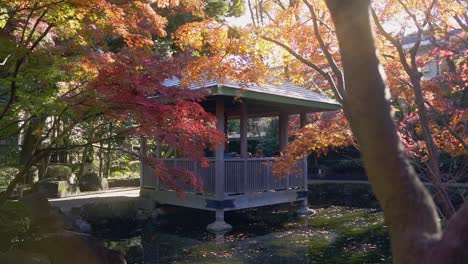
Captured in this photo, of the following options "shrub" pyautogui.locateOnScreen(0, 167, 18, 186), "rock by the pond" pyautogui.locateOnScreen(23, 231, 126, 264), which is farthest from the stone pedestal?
"shrub" pyautogui.locateOnScreen(0, 167, 18, 186)

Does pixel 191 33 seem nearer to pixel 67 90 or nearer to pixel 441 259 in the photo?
pixel 67 90

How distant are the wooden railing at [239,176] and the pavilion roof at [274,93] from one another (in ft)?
5.96

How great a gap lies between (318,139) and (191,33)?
3.70 meters

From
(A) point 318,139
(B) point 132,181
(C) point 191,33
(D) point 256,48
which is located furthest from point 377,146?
(B) point 132,181

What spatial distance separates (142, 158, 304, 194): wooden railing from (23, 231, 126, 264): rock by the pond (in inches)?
185

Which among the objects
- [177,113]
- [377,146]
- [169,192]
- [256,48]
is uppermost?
[256,48]

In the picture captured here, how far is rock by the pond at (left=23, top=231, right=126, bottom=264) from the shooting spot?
674 centimetres

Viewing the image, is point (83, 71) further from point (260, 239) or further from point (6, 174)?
point (6, 174)

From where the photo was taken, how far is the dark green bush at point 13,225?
6770 millimetres

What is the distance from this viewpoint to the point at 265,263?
8172 mm

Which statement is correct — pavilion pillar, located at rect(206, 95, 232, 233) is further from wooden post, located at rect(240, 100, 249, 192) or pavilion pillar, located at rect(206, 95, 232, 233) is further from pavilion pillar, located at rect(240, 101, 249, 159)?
pavilion pillar, located at rect(240, 101, 249, 159)

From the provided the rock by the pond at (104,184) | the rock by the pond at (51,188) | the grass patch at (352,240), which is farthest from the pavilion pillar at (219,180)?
the rock by the pond at (104,184)

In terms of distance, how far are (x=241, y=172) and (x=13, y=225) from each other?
6.08 meters

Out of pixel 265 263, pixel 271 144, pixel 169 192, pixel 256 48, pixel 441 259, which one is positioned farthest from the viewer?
pixel 271 144
